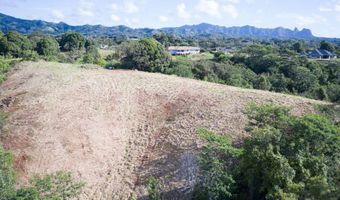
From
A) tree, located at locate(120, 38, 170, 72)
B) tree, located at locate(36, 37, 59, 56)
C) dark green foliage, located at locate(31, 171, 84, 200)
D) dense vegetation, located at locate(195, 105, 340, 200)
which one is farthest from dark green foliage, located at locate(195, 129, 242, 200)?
tree, located at locate(36, 37, 59, 56)

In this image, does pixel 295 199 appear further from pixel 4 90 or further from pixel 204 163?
pixel 4 90

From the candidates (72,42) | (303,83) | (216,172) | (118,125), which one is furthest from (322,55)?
(216,172)

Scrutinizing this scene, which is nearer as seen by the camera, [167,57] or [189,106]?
[189,106]

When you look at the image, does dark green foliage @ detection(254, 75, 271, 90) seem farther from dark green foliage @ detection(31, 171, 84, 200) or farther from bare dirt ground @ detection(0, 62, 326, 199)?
dark green foliage @ detection(31, 171, 84, 200)

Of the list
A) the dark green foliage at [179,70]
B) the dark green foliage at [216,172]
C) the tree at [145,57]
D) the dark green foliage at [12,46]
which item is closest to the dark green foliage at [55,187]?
the dark green foliage at [216,172]

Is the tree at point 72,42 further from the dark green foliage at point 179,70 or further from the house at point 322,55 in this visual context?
the house at point 322,55

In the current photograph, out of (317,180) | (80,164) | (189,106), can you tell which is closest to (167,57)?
(189,106)

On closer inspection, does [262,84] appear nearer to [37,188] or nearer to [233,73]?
[233,73]
